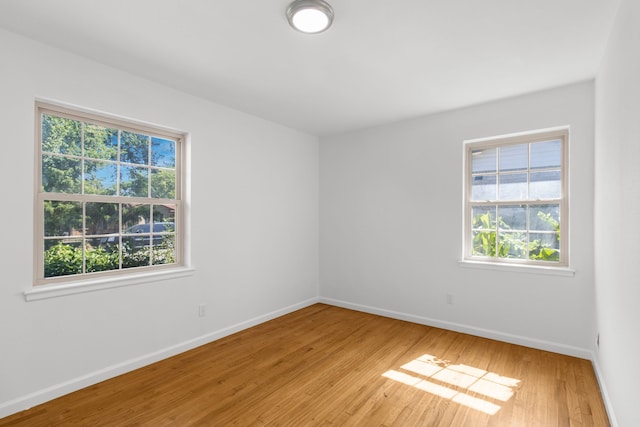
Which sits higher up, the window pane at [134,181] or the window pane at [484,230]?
the window pane at [134,181]

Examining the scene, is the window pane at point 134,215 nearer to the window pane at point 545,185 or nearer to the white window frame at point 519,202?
the white window frame at point 519,202

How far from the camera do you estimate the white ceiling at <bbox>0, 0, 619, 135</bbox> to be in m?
1.98

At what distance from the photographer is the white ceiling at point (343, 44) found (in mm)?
1983

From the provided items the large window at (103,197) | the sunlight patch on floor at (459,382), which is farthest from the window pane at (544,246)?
the large window at (103,197)

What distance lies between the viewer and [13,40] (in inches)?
88.3

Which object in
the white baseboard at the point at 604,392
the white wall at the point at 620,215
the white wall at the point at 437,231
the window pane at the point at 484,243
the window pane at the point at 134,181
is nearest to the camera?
the white wall at the point at 620,215

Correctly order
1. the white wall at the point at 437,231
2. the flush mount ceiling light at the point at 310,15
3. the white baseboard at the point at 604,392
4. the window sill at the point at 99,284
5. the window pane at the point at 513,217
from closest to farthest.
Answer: the flush mount ceiling light at the point at 310,15
the white baseboard at the point at 604,392
the window sill at the point at 99,284
the white wall at the point at 437,231
the window pane at the point at 513,217

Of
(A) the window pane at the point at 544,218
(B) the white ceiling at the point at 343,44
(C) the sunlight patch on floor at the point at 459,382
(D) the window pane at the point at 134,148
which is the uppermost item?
(B) the white ceiling at the point at 343,44

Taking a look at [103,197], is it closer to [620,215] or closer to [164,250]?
[164,250]

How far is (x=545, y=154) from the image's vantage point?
11.1 feet

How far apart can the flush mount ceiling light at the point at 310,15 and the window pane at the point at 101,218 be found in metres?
2.23

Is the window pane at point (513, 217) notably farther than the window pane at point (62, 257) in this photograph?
Yes

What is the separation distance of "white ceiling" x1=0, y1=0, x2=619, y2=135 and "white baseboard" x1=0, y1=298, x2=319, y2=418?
2606 mm

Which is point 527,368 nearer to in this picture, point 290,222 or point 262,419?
point 262,419
